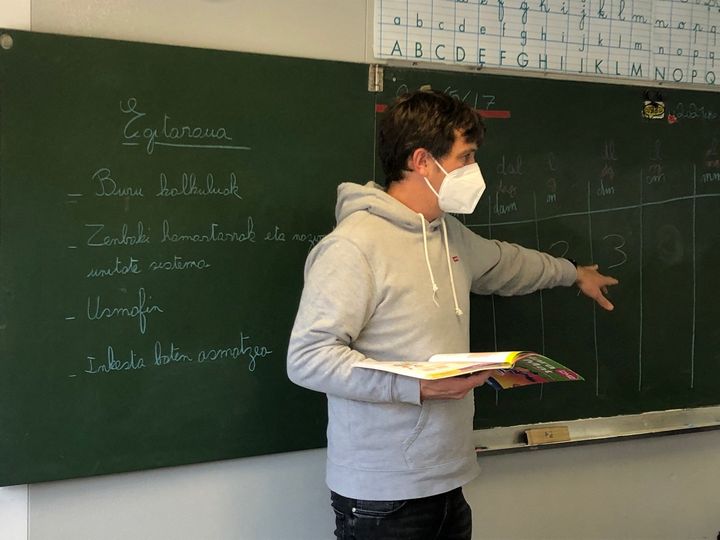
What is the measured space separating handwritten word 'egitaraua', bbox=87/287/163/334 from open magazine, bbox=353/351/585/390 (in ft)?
2.31

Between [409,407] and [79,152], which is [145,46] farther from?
[409,407]

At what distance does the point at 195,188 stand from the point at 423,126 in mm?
676

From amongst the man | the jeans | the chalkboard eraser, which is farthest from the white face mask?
the chalkboard eraser

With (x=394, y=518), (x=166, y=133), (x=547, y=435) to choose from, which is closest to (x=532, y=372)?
Result: (x=394, y=518)

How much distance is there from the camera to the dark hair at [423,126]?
1621 mm

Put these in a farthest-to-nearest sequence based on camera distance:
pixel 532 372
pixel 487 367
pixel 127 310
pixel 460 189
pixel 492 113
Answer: pixel 492 113
pixel 127 310
pixel 460 189
pixel 532 372
pixel 487 367

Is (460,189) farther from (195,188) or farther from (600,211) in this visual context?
(600,211)

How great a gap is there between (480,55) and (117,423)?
1580 millimetres

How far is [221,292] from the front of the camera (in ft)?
6.24

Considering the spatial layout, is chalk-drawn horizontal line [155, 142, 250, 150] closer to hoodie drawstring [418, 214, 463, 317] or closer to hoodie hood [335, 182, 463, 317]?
hoodie hood [335, 182, 463, 317]

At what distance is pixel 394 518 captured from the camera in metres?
1.59

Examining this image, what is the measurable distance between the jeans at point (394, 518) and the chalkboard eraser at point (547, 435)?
639 mm

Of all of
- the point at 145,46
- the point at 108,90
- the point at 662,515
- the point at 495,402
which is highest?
the point at 145,46

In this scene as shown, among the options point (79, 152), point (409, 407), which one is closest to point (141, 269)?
point (79, 152)
